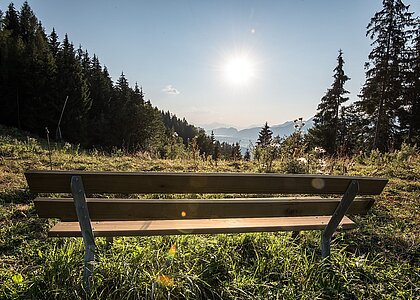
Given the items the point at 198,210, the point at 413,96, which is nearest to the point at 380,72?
the point at 413,96

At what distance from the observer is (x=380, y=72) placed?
19344 millimetres

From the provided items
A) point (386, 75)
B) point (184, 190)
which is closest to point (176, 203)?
point (184, 190)

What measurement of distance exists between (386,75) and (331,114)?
6733mm

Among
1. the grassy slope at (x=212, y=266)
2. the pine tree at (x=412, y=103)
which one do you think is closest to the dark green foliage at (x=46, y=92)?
the pine tree at (x=412, y=103)

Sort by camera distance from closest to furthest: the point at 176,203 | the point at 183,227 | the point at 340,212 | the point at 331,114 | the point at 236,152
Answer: the point at 176,203 → the point at 183,227 → the point at 340,212 → the point at 236,152 → the point at 331,114

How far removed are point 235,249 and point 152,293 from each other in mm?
1092

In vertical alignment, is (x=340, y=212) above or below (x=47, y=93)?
below

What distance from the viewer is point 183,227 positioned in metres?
2.25

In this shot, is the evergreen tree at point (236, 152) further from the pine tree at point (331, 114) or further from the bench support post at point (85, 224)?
the pine tree at point (331, 114)

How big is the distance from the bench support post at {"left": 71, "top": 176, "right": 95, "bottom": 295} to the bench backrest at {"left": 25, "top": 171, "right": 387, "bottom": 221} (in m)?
0.04

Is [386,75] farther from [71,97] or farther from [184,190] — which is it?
[71,97]

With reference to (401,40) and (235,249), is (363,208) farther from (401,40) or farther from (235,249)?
(401,40)

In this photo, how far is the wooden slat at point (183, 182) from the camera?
6.00ft

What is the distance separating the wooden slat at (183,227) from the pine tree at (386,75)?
17.4m
